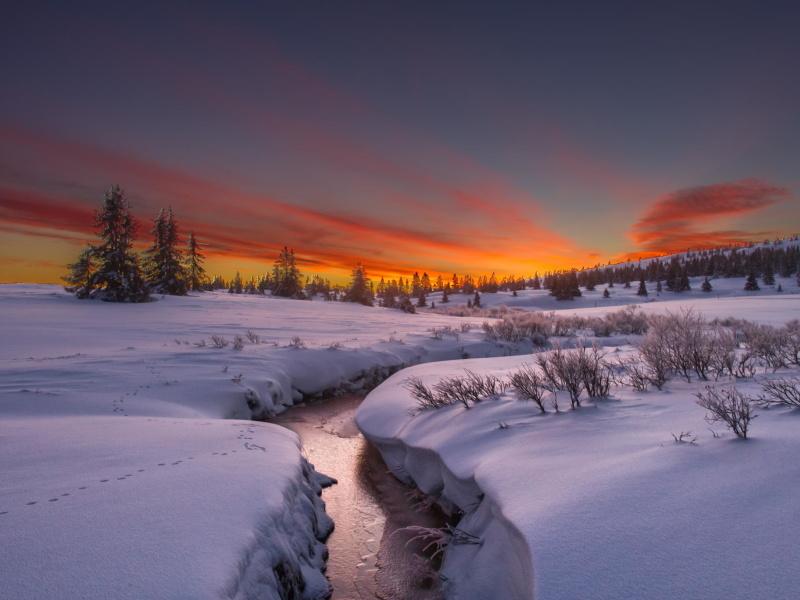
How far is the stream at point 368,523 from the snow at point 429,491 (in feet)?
1.00

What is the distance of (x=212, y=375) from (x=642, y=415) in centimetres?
860

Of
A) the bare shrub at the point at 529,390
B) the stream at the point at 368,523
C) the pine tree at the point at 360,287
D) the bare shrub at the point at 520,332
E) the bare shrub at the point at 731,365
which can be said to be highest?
the pine tree at the point at 360,287

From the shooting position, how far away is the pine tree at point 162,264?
109ft

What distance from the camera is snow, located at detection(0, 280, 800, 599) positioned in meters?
2.18

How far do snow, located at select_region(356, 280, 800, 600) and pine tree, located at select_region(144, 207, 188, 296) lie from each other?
34.9m

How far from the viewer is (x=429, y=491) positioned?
5.38 metres

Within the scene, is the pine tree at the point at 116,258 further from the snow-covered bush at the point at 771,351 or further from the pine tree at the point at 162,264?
the snow-covered bush at the point at 771,351

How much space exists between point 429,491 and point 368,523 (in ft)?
3.05

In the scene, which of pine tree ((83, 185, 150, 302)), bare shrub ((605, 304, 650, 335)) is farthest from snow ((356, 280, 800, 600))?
pine tree ((83, 185, 150, 302))

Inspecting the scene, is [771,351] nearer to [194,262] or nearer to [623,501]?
[623,501]

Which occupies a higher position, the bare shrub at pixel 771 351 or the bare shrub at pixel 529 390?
the bare shrub at pixel 771 351

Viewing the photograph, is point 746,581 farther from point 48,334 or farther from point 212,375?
point 48,334

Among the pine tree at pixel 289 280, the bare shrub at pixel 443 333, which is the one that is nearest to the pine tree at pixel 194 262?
the pine tree at pixel 289 280

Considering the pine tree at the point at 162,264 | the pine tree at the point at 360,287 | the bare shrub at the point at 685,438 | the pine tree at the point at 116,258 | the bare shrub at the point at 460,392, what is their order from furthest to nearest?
the pine tree at the point at 360,287 → the pine tree at the point at 162,264 → the pine tree at the point at 116,258 → the bare shrub at the point at 460,392 → the bare shrub at the point at 685,438
